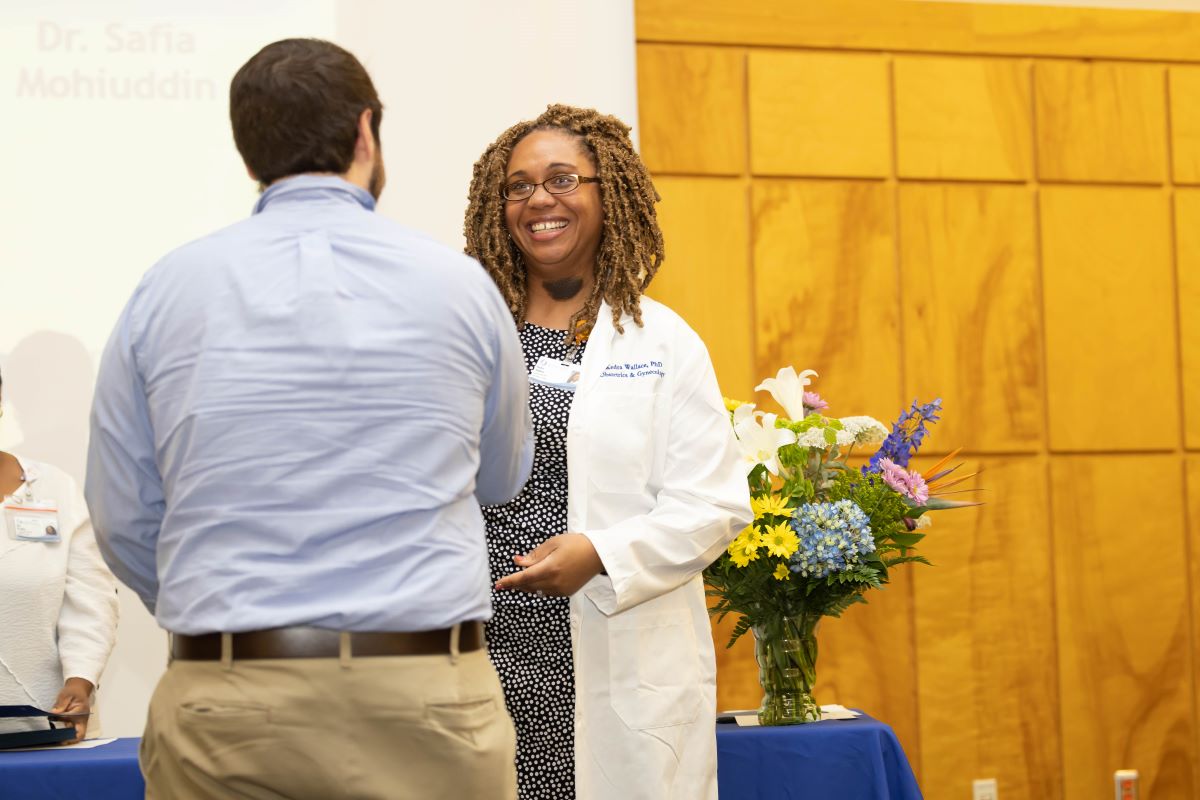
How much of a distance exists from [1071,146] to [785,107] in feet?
3.62

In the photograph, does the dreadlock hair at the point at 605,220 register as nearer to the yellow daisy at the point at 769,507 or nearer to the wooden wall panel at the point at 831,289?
the yellow daisy at the point at 769,507

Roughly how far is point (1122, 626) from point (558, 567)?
347 cm

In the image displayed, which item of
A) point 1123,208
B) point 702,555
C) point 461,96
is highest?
point 461,96

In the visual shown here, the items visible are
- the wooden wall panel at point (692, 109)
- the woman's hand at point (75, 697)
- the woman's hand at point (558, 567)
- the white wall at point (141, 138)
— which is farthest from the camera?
the wooden wall panel at point (692, 109)

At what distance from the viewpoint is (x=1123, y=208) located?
5121 millimetres

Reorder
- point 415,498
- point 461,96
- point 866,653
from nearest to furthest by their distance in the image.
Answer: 1. point 415,498
2. point 461,96
3. point 866,653

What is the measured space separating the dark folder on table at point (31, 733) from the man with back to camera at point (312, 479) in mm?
1140

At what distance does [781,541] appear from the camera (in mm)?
2730

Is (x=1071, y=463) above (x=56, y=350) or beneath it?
beneath

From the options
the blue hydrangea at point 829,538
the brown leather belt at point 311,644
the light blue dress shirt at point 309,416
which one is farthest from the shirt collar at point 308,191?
the blue hydrangea at point 829,538

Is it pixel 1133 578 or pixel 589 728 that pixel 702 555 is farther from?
pixel 1133 578

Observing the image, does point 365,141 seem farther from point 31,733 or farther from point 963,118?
point 963,118

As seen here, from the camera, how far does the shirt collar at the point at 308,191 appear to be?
165cm

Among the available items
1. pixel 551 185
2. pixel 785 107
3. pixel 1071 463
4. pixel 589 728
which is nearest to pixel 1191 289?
pixel 1071 463
